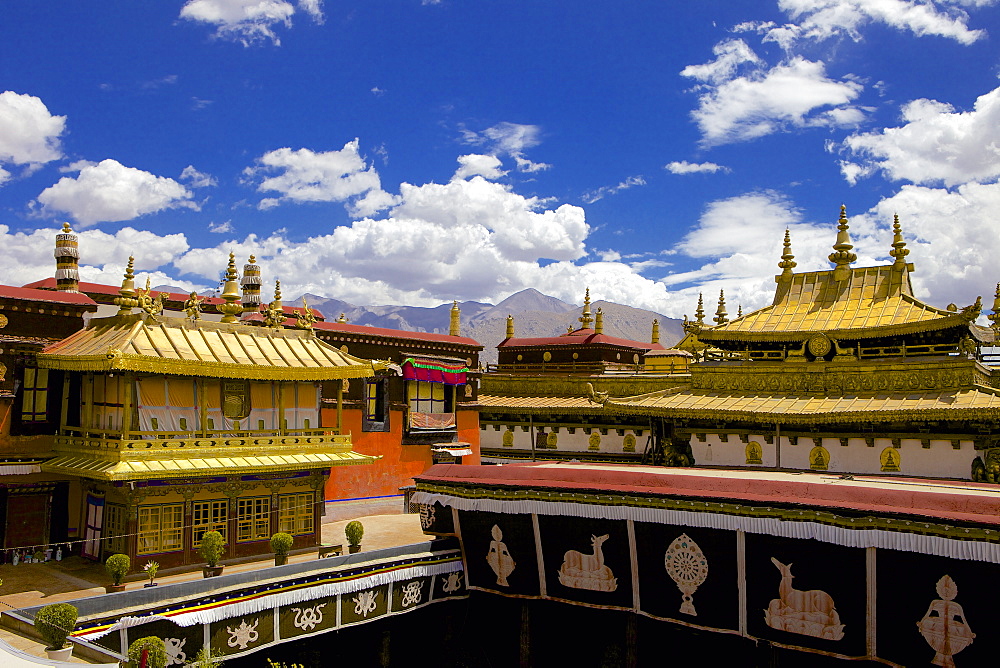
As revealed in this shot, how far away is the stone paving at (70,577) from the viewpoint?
51.6ft

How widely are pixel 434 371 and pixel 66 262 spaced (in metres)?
13.3

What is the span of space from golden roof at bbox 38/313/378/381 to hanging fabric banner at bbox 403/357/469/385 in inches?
237

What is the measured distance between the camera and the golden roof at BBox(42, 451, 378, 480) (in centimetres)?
1773

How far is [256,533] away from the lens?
819 inches

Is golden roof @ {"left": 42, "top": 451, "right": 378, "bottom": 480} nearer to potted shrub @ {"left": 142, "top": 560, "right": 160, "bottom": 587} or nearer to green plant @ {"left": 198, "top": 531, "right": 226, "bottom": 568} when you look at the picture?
green plant @ {"left": 198, "top": 531, "right": 226, "bottom": 568}

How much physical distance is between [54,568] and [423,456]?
45.7ft

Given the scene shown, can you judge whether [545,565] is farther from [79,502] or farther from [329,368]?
[79,502]

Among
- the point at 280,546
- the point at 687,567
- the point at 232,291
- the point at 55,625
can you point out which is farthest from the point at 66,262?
the point at 687,567

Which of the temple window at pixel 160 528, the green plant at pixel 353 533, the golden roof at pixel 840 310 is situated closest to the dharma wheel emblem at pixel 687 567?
the green plant at pixel 353 533

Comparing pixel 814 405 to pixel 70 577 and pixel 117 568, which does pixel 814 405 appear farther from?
pixel 70 577

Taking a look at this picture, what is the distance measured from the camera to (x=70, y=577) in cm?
1795

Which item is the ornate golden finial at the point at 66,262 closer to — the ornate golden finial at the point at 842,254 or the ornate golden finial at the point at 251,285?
the ornate golden finial at the point at 251,285

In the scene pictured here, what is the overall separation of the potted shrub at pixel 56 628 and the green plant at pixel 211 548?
5194 millimetres

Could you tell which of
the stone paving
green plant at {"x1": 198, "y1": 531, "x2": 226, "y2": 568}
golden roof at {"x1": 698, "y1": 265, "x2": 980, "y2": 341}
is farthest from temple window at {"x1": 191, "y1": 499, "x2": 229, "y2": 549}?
golden roof at {"x1": 698, "y1": 265, "x2": 980, "y2": 341}
